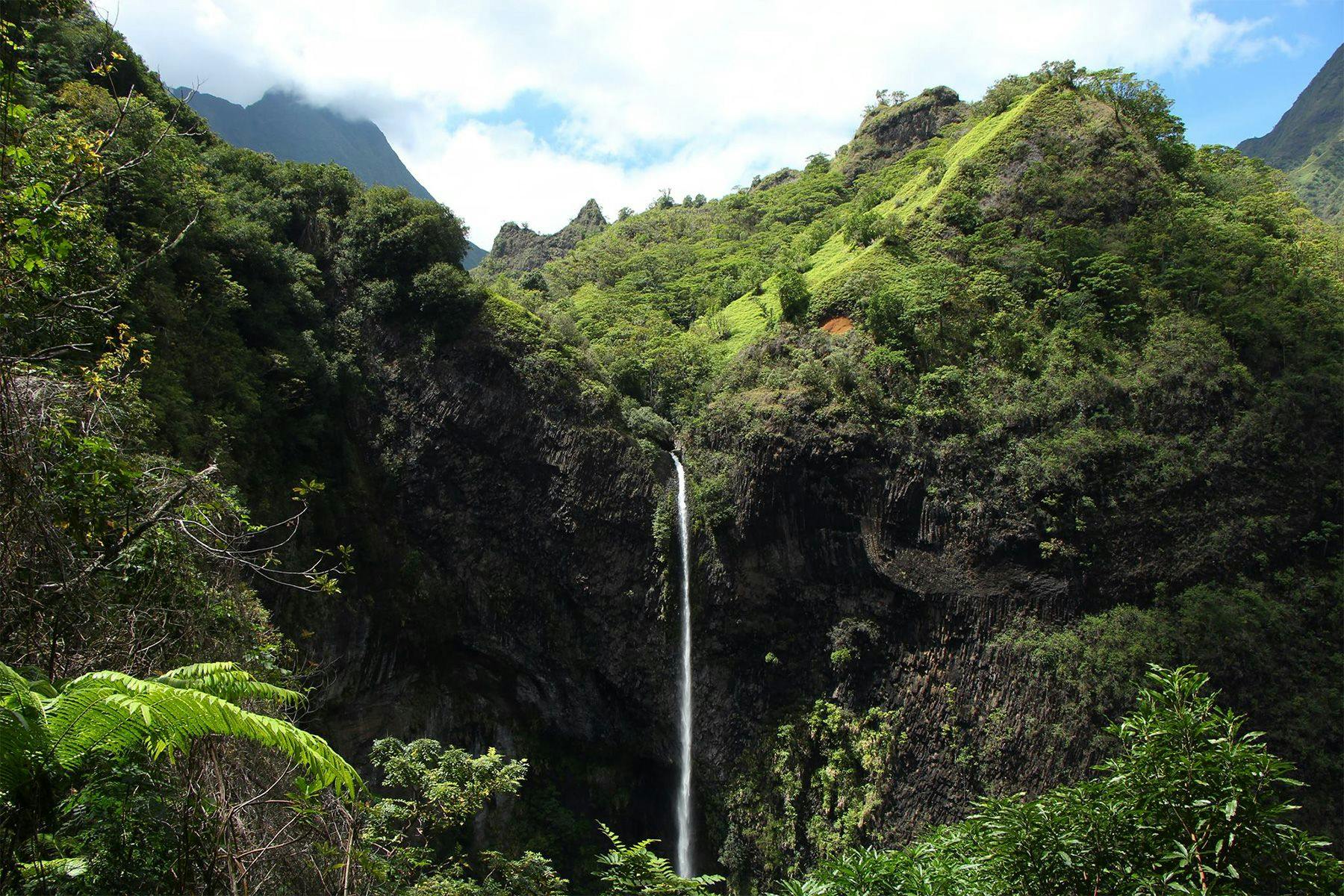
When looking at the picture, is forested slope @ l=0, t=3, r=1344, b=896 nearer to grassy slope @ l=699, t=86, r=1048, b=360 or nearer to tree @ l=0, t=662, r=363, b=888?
grassy slope @ l=699, t=86, r=1048, b=360

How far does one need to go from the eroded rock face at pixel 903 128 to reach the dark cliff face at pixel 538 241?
2268 cm

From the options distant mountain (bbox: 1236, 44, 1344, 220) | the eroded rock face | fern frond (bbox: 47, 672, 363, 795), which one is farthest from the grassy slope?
distant mountain (bbox: 1236, 44, 1344, 220)

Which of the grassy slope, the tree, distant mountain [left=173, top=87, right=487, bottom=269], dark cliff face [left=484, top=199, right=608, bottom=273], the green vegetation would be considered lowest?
the green vegetation

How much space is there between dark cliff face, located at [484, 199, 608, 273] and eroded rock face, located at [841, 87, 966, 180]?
74.4 feet

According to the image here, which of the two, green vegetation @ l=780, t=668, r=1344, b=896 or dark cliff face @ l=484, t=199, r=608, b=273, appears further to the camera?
dark cliff face @ l=484, t=199, r=608, b=273

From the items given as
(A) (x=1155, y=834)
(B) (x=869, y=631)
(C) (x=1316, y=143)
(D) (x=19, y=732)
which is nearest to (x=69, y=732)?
(D) (x=19, y=732)

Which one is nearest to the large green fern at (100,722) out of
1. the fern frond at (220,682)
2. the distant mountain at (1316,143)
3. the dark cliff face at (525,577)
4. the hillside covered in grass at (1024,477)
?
the fern frond at (220,682)

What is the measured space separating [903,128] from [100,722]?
5474 cm

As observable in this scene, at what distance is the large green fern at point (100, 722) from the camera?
355cm

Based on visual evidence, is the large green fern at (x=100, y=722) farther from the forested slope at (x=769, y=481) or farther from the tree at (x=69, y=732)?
the forested slope at (x=769, y=481)

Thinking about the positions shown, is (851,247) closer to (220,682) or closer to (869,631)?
(869,631)

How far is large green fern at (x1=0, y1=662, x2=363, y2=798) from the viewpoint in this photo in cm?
355

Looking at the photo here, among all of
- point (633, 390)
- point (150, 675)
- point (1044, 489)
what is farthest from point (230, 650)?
point (633, 390)

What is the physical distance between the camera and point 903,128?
49875 millimetres
